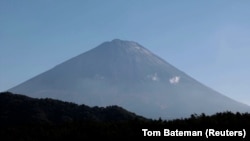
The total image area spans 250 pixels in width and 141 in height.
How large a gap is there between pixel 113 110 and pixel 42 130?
1187 inches

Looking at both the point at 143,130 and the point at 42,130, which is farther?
the point at 42,130

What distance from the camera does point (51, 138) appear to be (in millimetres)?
13680

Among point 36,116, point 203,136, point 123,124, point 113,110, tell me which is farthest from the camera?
point 113,110

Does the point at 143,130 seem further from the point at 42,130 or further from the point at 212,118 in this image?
the point at 42,130

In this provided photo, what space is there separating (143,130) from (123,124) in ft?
4.39

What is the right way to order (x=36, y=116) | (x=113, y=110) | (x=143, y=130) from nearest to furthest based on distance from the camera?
(x=143, y=130), (x=36, y=116), (x=113, y=110)

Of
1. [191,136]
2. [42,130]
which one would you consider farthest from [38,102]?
[191,136]

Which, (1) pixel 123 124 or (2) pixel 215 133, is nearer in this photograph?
(2) pixel 215 133

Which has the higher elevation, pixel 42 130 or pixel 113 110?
pixel 113 110

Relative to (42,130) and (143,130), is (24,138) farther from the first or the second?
(143,130)

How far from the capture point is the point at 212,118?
1439cm

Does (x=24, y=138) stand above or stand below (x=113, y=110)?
below

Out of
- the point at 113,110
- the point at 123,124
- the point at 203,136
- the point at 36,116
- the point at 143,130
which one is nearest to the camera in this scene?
the point at 203,136

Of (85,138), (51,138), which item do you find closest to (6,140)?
(51,138)
